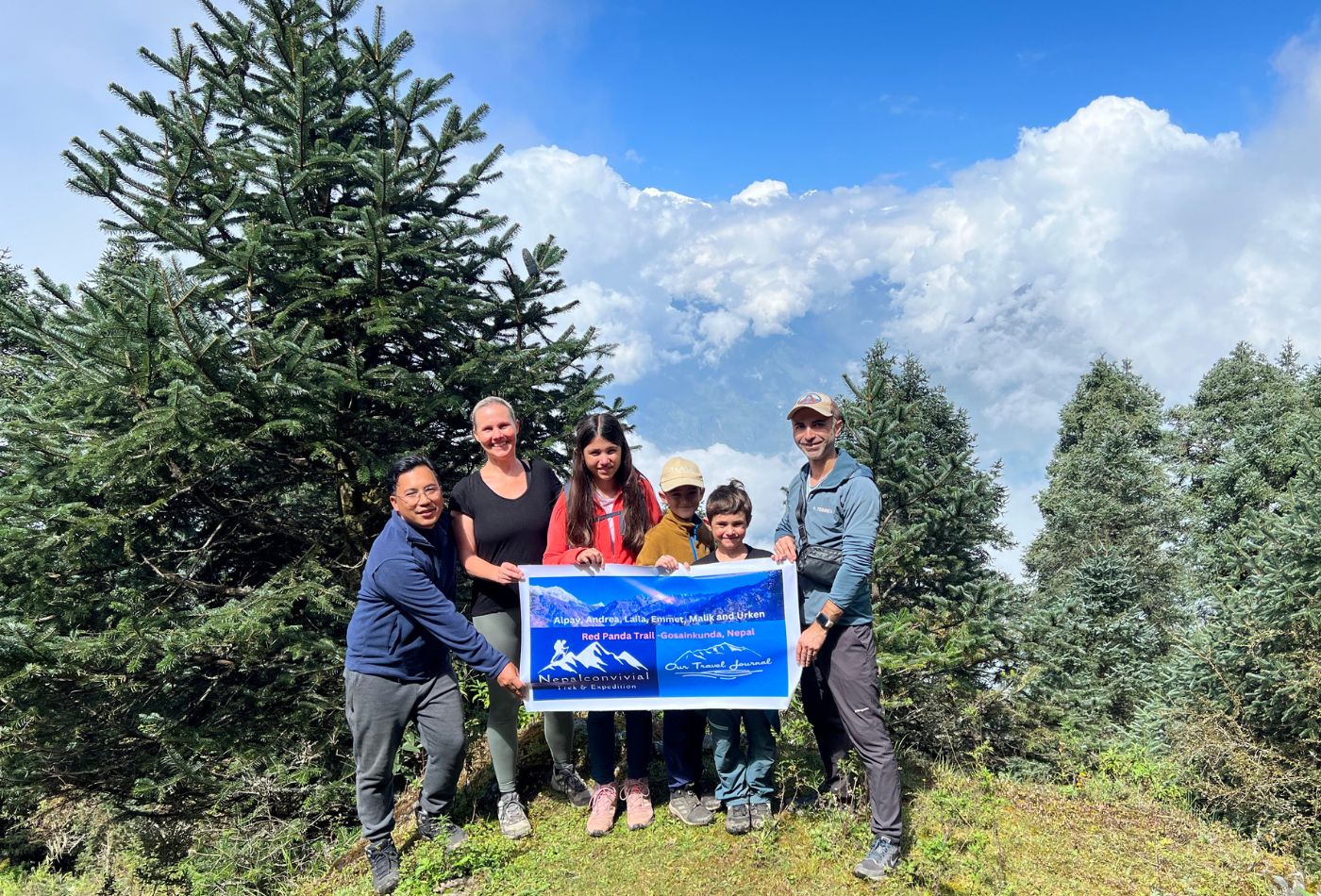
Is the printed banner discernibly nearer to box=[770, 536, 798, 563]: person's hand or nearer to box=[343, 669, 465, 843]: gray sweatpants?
box=[770, 536, 798, 563]: person's hand

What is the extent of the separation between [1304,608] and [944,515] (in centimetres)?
477

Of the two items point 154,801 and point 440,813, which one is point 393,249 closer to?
point 440,813

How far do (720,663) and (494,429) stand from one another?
2.01 metres

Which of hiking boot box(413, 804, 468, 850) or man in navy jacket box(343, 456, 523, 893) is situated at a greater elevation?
man in navy jacket box(343, 456, 523, 893)

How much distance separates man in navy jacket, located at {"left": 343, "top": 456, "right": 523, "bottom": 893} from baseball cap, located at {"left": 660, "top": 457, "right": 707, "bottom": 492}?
4.41 feet

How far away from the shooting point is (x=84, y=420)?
526 centimetres

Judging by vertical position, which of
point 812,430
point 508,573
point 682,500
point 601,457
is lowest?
point 508,573

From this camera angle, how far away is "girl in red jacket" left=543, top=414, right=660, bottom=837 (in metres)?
4.12

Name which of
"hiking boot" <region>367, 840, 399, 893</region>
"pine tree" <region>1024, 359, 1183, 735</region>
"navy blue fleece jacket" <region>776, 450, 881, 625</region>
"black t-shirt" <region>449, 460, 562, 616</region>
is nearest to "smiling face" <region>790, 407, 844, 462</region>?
"navy blue fleece jacket" <region>776, 450, 881, 625</region>

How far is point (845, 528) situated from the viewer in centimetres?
392

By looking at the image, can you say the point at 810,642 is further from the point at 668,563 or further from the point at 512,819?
the point at 512,819

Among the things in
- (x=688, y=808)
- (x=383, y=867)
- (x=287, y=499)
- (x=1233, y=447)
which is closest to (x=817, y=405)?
(x=688, y=808)

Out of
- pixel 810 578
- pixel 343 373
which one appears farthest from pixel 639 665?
pixel 343 373

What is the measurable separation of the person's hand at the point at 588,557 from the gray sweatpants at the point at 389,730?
1.10m
